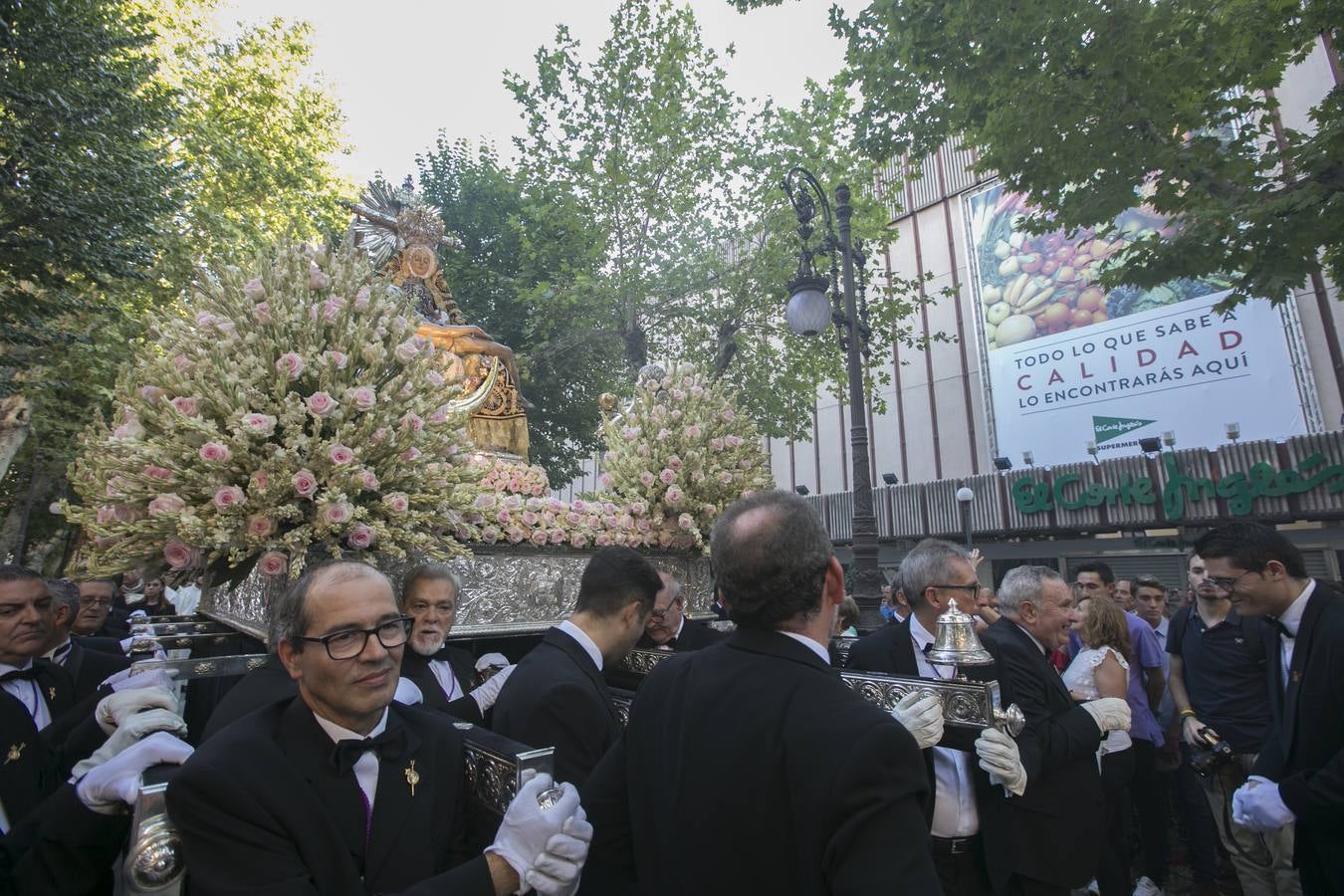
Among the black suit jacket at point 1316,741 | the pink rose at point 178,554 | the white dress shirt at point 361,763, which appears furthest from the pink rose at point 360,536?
the black suit jacket at point 1316,741

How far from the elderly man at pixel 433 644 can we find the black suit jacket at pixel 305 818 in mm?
1344

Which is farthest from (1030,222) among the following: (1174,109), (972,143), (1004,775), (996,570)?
(996,570)

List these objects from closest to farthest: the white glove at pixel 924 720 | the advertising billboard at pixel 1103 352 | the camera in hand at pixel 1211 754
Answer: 1. the white glove at pixel 924 720
2. the camera in hand at pixel 1211 754
3. the advertising billboard at pixel 1103 352

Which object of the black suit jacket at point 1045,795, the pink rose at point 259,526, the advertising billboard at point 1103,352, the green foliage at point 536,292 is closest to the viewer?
the black suit jacket at point 1045,795

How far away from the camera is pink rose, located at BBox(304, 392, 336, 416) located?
3271 millimetres

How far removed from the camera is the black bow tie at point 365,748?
1828 millimetres

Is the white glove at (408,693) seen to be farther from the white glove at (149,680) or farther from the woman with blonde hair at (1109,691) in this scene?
the woman with blonde hair at (1109,691)

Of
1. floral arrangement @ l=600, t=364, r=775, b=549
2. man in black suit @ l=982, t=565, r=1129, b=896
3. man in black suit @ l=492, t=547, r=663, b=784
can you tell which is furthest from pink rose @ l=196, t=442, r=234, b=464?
man in black suit @ l=982, t=565, r=1129, b=896

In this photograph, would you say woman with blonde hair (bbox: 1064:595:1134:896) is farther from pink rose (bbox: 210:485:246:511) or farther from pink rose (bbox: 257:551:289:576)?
pink rose (bbox: 210:485:246:511)

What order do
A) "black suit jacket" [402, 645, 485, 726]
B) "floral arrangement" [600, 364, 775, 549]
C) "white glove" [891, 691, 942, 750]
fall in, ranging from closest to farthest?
1. "white glove" [891, 691, 942, 750]
2. "black suit jacket" [402, 645, 485, 726]
3. "floral arrangement" [600, 364, 775, 549]

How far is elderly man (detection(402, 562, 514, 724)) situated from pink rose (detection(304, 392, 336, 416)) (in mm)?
888

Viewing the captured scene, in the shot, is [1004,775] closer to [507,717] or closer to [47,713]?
[507,717]

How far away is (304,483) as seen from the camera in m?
3.20

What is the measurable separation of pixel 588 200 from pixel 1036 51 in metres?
10.4
